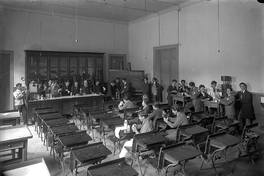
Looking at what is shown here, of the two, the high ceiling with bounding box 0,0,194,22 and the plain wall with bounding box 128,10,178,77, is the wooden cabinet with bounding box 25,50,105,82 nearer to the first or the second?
the high ceiling with bounding box 0,0,194,22

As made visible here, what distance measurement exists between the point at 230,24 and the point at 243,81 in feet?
7.42

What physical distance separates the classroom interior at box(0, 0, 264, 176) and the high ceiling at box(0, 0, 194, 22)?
0.16 ft

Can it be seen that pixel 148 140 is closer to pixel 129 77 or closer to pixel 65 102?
pixel 65 102

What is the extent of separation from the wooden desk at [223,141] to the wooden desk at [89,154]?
192 cm

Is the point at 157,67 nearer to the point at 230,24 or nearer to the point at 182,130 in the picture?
the point at 230,24

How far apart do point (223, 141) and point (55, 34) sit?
10387 mm

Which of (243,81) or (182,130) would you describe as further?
(243,81)

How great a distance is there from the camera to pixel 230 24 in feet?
29.1

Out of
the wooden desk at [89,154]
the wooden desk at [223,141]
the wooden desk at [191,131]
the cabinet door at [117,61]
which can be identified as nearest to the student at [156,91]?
the cabinet door at [117,61]

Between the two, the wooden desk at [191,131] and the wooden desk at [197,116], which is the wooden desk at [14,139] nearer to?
the wooden desk at [191,131]

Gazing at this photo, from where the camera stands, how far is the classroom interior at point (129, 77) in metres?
4.59

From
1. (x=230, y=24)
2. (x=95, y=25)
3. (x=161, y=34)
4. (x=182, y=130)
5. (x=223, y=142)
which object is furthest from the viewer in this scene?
(x=95, y=25)

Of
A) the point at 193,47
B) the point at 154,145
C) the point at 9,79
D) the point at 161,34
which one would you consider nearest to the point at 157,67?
the point at 161,34

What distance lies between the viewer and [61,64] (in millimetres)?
11828
